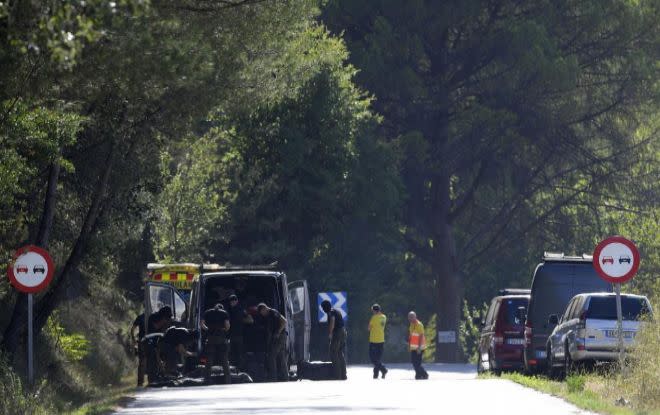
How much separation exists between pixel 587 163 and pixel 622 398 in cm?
3354

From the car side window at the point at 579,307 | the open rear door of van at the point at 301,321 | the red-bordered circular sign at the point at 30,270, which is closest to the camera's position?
the red-bordered circular sign at the point at 30,270

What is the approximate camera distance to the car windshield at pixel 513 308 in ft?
120

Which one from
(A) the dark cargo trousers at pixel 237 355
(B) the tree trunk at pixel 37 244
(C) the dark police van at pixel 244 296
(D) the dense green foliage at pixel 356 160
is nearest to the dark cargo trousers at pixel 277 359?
(C) the dark police van at pixel 244 296

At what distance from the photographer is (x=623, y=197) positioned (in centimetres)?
5472

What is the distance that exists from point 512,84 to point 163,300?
22.4 metres

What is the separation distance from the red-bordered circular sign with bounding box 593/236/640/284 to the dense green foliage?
236 inches

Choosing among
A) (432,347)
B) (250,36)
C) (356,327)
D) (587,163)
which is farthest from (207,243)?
(432,347)

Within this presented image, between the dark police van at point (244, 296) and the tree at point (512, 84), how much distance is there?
65.4 feet

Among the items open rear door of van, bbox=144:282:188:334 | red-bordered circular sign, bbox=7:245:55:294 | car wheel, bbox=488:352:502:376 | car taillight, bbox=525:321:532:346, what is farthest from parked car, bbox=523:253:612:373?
red-bordered circular sign, bbox=7:245:55:294

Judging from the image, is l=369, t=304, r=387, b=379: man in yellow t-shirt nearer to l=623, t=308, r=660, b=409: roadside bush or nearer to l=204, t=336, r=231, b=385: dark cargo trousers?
l=204, t=336, r=231, b=385: dark cargo trousers

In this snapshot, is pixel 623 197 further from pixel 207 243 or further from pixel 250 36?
pixel 250 36

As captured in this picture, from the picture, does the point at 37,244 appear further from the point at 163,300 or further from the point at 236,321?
the point at 163,300

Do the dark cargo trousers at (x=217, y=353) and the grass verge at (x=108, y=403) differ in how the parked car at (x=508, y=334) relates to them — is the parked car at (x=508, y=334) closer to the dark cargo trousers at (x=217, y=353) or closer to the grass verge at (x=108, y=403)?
the dark cargo trousers at (x=217, y=353)

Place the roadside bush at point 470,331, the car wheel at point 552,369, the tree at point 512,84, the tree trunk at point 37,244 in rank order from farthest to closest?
the roadside bush at point 470,331 < the tree at point 512,84 < the car wheel at point 552,369 < the tree trunk at point 37,244
